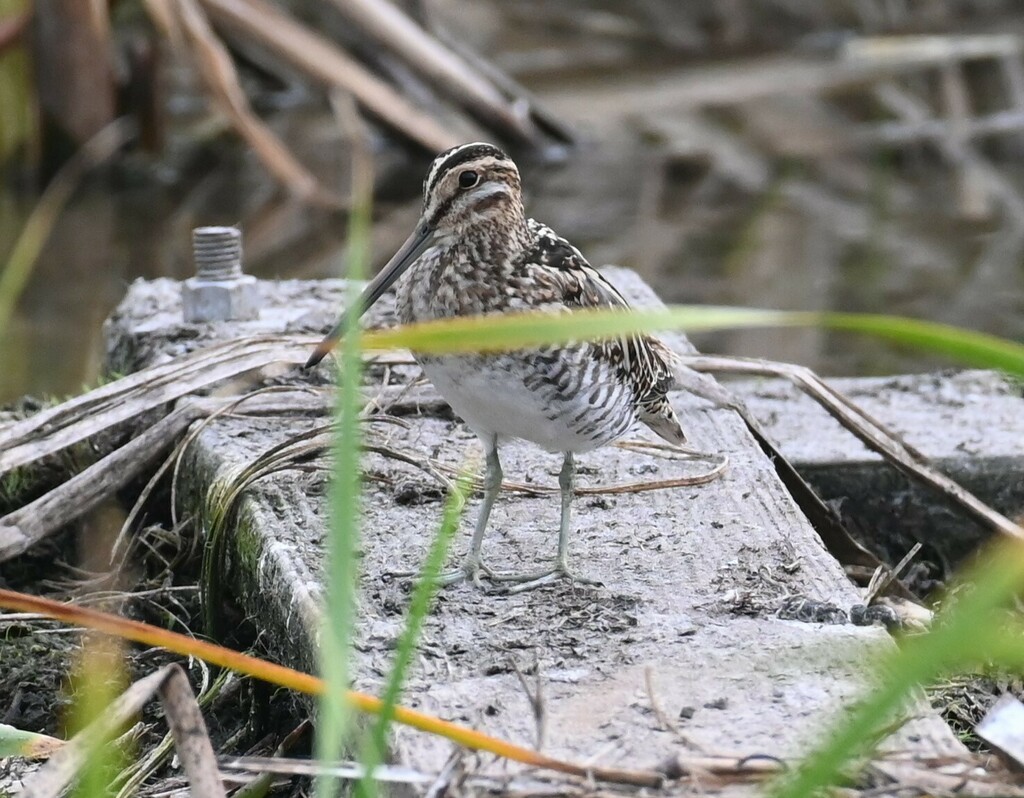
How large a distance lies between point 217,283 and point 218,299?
4cm

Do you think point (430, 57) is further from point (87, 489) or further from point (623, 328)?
point (623, 328)

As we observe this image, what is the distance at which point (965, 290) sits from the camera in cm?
743

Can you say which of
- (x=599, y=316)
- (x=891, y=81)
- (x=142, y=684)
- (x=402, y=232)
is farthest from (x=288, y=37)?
(x=599, y=316)

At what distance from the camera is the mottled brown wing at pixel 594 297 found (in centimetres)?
323

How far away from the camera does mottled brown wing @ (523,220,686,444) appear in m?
3.23

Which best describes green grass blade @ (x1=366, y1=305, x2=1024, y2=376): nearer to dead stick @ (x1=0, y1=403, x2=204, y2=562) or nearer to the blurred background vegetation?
dead stick @ (x1=0, y1=403, x2=204, y2=562)

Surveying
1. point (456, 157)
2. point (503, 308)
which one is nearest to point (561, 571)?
point (503, 308)

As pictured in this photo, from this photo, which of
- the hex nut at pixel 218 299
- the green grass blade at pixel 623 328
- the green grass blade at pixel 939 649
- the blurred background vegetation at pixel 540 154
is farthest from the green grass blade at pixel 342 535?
the blurred background vegetation at pixel 540 154

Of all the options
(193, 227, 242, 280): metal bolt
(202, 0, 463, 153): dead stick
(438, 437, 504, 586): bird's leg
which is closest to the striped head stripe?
(438, 437, 504, 586): bird's leg

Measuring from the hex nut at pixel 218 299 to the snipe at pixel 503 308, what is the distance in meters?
1.27

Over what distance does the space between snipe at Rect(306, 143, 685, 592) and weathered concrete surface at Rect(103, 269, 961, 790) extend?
15cm

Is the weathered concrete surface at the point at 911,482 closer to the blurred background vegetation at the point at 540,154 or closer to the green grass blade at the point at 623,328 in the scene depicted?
the blurred background vegetation at the point at 540,154

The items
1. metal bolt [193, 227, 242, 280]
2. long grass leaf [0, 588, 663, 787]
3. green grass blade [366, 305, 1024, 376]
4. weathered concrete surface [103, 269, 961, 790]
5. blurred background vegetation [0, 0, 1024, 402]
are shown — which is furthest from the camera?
blurred background vegetation [0, 0, 1024, 402]

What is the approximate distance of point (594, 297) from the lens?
329cm
